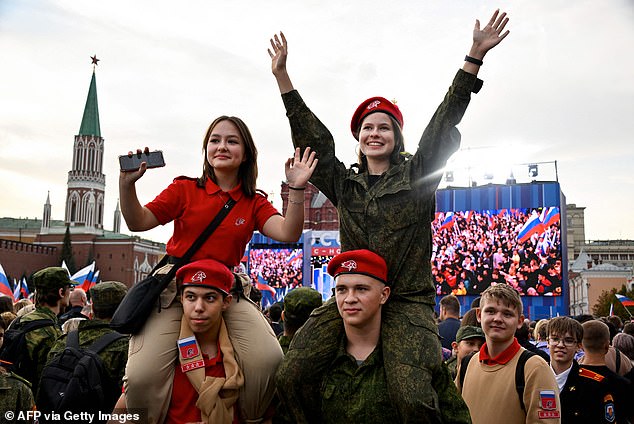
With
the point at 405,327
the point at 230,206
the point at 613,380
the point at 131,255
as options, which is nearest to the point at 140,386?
the point at 230,206

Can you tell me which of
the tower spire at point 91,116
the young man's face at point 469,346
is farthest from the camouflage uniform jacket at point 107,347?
the tower spire at point 91,116

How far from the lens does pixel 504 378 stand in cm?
355

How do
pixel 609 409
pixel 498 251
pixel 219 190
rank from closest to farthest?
pixel 219 190, pixel 609 409, pixel 498 251

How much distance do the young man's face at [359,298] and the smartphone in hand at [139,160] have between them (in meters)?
1.12

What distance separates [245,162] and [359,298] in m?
1.07

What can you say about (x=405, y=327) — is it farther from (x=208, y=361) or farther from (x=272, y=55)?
(x=272, y=55)

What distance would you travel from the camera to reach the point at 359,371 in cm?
284

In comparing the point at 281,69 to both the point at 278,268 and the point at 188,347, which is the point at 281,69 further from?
the point at 278,268

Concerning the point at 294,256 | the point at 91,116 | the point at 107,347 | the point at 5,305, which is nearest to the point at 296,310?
the point at 107,347

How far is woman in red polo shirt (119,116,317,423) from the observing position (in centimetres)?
287

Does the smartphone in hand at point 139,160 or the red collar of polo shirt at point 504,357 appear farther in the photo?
the red collar of polo shirt at point 504,357

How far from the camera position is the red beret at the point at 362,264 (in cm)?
285

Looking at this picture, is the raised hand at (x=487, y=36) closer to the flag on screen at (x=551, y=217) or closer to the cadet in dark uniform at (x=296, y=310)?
the cadet in dark uniform at (x=296, y=310)

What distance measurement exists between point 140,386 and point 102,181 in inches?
3691
